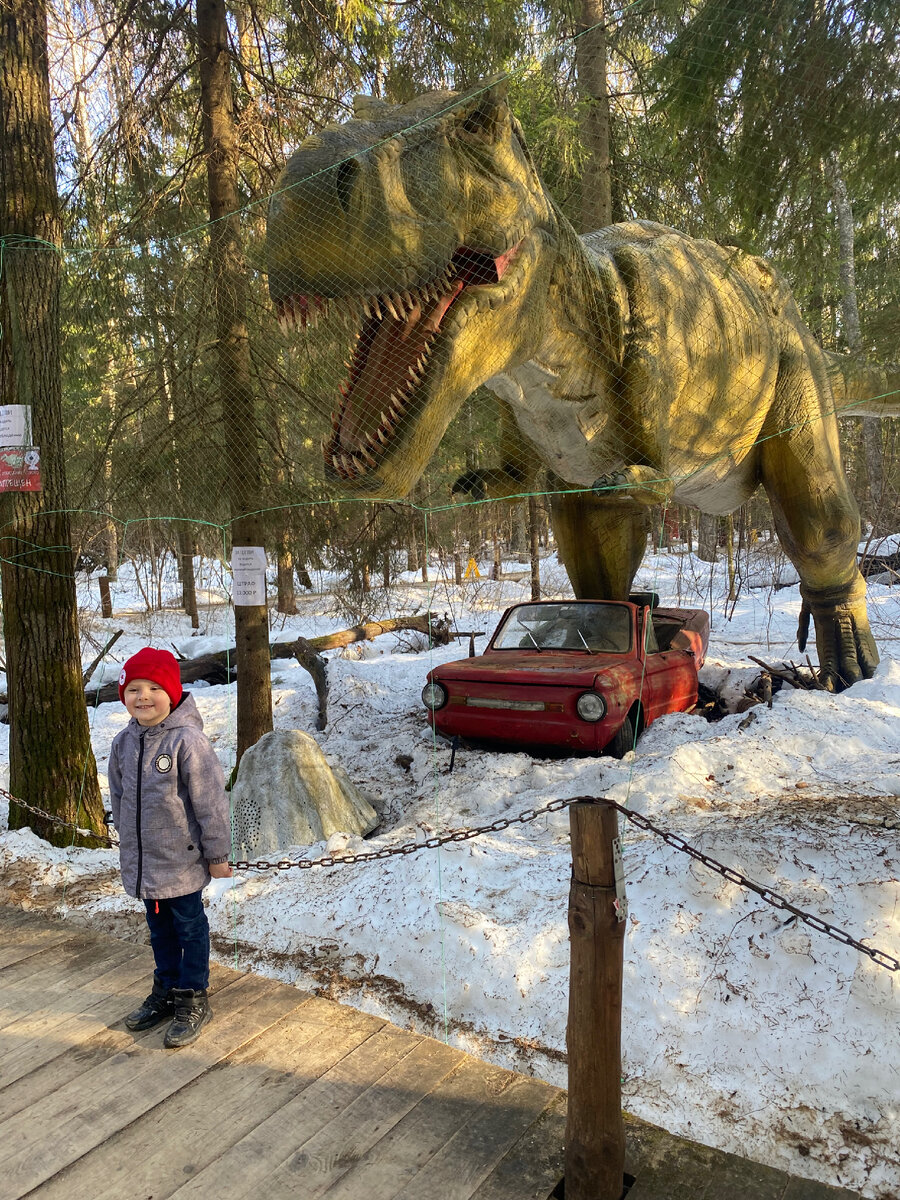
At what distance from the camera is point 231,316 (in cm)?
539

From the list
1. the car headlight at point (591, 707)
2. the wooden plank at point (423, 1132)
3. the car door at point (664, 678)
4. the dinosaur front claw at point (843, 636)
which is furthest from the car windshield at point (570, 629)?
the wooden plank at point (423, 1132)

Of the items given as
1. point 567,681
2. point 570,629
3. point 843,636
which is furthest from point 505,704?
point 843,636

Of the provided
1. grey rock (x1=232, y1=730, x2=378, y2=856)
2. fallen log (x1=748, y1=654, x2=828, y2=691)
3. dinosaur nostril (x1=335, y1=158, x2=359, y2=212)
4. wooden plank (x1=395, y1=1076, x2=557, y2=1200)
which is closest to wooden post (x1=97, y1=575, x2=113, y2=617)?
grey rock (x1=232, y1=730, x2=378, y2=856)

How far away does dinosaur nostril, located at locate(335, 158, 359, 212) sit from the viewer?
257 centimetres

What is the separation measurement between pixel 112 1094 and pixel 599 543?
192 inches

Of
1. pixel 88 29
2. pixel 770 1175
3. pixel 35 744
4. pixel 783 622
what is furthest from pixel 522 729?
pixel 783 622

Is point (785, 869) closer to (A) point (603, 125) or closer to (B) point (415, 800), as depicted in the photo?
(B) point (415, 800)

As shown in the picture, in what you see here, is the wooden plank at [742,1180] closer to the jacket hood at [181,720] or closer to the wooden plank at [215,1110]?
the wooden plank at [215,1110]

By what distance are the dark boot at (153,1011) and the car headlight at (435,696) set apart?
11.1ft

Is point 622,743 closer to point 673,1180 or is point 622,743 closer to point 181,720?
point 181,720

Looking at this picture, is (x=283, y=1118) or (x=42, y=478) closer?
(x=283, y=1118)

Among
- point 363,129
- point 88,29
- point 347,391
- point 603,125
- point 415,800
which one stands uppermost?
point 88,29

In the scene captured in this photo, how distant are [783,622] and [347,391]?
36.2ft

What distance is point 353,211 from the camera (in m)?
2.58
